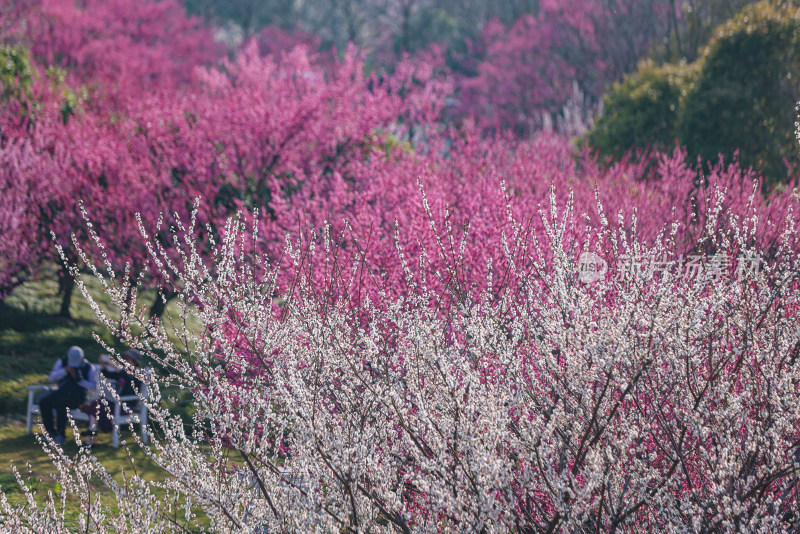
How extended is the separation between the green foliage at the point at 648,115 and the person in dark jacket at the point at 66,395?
→ 443 inches

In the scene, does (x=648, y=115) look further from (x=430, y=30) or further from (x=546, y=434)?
(x=430, y=30)

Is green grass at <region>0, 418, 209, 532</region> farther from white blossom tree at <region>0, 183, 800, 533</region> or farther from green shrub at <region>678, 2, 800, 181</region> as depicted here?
green shrub at <region>678, 2, 800, 181</region>

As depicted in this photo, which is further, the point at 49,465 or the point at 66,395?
the point at 66,395

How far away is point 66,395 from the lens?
8.71 meters

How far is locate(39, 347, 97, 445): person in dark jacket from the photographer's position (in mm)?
8719

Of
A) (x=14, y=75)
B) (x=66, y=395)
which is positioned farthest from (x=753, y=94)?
(x=14, y=75)

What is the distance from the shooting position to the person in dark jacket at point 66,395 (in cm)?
872

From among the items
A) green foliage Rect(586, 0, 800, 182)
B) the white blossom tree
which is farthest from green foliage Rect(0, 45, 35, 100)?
green foliage Rect(586, 0, 800, 182)

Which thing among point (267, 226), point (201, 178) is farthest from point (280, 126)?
point (267, 226)

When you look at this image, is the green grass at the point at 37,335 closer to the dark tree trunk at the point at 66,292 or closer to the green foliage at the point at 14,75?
the dark tree trunk at the point at 66,292

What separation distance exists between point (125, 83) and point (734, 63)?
1522 cm

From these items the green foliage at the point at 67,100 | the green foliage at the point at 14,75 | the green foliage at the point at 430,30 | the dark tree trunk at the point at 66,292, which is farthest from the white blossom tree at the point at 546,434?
the green foliage at the point at 430,30

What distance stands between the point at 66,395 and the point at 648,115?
41.3 ft

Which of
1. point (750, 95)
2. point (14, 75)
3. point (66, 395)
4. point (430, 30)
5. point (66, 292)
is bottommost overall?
point (66, 292)
